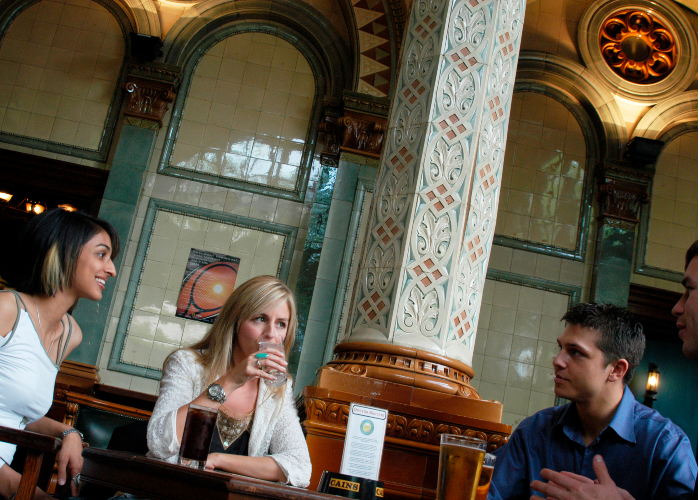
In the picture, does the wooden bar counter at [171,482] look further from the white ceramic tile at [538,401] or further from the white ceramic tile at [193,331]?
the white ceramic tile at [538,401]

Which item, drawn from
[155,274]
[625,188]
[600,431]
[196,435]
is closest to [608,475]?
[600,431]

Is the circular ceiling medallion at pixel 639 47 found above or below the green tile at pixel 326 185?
above

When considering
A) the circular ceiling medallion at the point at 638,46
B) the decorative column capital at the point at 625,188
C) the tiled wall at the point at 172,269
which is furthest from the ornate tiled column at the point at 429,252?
the circular ceiling medallion at the point at 638,46

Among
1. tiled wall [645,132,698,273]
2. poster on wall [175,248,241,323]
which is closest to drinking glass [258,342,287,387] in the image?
poster on wall [175,248,241,323]

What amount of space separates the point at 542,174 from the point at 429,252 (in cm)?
437

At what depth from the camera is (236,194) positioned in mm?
6062

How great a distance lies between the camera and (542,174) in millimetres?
6508

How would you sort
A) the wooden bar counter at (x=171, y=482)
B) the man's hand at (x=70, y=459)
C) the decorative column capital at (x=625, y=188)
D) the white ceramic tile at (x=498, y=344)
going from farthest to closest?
the decorative column capital at (x=625, y=188) < the white ceramic tile at (x=498, y=344) < the man's hand at (x=70, y=459) < the wooden bar counter at (x=171, y=482)

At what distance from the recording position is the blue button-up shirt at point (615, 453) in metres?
1.76

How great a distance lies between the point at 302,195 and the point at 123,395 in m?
2.61

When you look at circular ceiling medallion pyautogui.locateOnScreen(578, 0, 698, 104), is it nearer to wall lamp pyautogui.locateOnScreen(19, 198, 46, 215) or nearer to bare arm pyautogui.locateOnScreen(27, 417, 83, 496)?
wall lamp pyautogui.locateOnScreen(19, 198, 46, 215)

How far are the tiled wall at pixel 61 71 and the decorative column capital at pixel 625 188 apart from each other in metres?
5.00

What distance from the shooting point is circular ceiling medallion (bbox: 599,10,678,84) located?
670cm

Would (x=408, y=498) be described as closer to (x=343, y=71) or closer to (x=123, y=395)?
(x=123, y=395)
